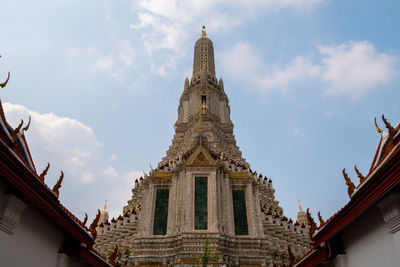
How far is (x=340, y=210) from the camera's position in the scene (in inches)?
320

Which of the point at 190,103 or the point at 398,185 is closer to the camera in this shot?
the point at 398,185

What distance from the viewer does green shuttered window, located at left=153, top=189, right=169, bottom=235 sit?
23867 millimetres

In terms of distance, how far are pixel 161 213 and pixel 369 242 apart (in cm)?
1850

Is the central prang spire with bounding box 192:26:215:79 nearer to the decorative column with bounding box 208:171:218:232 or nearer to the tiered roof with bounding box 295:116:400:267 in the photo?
the decorative column with bounding box 208:171:218:232

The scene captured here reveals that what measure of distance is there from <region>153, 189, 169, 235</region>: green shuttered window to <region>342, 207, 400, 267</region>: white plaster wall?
16795 mm

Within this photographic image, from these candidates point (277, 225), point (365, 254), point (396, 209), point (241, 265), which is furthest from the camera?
A: point (277, 225)

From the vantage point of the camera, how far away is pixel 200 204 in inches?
941

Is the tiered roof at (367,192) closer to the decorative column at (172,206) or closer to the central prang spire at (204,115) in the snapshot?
the decorative column at (172,206)

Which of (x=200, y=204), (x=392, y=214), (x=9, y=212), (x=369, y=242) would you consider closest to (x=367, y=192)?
(x=392, y=214)

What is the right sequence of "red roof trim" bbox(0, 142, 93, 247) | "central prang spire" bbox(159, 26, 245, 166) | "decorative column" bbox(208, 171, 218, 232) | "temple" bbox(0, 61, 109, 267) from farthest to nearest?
"central prang spire" bbox(159, 26, 245, 166)
"decorative column" bbox(208, 171, 218, 232)
"temple" bbox(0, 61, 109, 267)
"red roof trim" bbox(0, 142, 93, 247)

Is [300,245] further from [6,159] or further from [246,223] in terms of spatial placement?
[6,159]

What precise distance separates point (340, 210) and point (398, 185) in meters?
2.05

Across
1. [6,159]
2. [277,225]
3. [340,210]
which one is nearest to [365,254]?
[340,210]

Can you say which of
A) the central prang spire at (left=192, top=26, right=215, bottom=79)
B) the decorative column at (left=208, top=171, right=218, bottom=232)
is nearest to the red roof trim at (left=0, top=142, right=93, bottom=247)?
the decorative column at (left=208, top=171, right=218, bottom=232)
